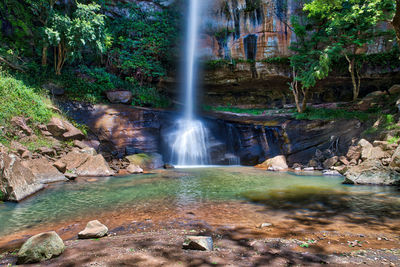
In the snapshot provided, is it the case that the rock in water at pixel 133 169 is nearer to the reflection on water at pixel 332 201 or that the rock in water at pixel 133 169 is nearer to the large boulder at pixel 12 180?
the large boulder at pixel 12 180

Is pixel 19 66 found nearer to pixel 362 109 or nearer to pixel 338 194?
pixel 338 194

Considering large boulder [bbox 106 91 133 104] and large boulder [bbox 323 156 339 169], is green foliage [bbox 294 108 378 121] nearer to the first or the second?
large boulder [bbox 323 156 339 169]

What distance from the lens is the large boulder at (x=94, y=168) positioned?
9.72 meters

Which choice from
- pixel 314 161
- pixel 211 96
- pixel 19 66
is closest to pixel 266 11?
pixel 211 96

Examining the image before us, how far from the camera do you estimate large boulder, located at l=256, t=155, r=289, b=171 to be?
13.0m

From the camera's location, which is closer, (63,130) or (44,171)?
(44,171)

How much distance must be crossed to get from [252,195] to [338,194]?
7.89 ft

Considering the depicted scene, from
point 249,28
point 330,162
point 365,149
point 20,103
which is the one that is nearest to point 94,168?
point 20,103

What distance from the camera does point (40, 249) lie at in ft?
8.20

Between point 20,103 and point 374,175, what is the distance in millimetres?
14810

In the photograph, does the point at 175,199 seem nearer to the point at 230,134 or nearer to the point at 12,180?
the point at 12,180

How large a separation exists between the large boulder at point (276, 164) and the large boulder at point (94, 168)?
8578mm

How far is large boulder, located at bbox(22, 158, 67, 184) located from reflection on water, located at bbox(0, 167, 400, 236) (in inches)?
29.4

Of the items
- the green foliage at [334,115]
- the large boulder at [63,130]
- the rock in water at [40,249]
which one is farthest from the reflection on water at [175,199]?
the green foliage at [334,115]
